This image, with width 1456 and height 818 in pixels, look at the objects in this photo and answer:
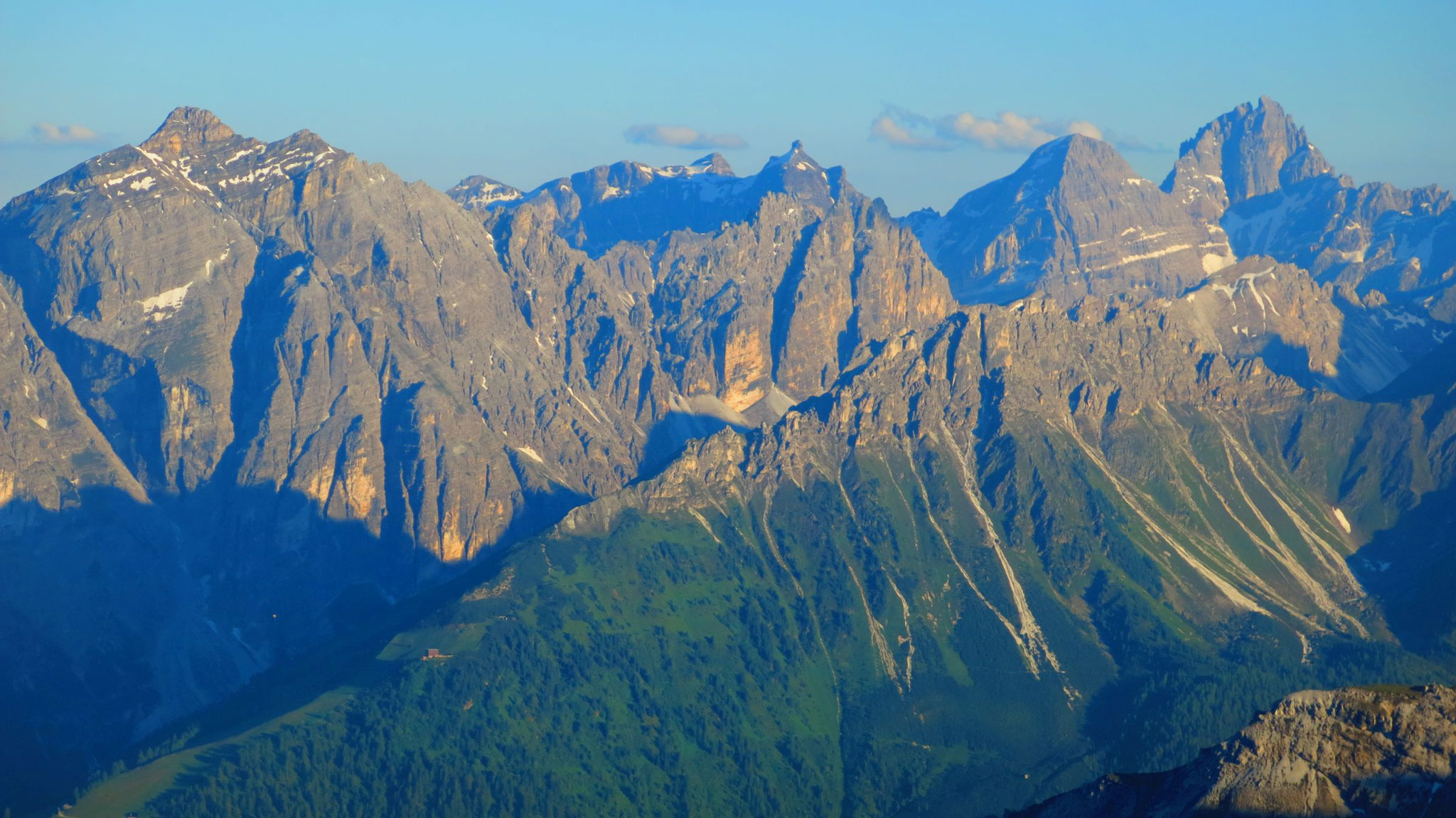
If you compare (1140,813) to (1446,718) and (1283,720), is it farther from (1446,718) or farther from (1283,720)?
(1446,718)

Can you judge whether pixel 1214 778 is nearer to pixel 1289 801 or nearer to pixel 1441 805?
pixel 1289 801

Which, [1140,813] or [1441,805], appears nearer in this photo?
[1441,805]

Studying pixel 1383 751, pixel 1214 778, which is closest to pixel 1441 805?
pixel 1383 751

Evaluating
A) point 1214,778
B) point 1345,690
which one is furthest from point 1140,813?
point 1345,690

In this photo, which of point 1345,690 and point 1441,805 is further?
point 1345,690
